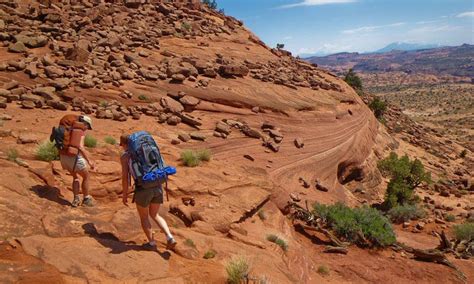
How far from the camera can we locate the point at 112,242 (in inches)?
289

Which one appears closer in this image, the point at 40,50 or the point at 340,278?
the point at 340,278

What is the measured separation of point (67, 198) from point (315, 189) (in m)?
12.9

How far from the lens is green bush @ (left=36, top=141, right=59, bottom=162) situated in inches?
410

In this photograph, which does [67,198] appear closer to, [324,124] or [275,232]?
[275,232]

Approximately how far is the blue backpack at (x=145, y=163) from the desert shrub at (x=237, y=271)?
196 centimetres

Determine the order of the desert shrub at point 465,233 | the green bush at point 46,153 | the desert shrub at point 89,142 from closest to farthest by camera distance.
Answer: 1. the green bush at point 46,153
2. the desert shrub at point 89,142
3. the desert shrub at point 465,233

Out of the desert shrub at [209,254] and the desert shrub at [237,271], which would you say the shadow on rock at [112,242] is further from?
the desert shrub at [237,271]

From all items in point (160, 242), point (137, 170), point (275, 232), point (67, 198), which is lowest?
point (275, 232)

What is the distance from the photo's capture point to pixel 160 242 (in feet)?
26.4

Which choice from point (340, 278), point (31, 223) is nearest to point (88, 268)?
point (31, 223)

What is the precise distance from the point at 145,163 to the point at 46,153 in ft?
Answer: 15.3

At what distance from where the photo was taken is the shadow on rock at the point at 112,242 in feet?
23.4

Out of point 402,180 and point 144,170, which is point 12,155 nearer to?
point 144,170

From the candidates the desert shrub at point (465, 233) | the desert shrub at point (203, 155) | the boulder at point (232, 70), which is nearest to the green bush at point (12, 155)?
the desert shrub at point (203, 155)
